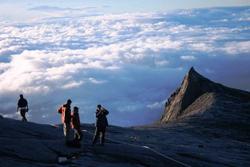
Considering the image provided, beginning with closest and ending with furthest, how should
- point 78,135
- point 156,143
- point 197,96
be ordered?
point 78,135
point 156,143
point 197,96

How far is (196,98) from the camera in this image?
49281mm

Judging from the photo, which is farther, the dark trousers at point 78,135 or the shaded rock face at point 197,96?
the shaded rock face at point 197,96

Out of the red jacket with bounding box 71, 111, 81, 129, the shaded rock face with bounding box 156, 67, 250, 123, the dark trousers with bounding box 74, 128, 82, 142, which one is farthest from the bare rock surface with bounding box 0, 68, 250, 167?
the red jacket with bounding box 71, 111, 81, 129

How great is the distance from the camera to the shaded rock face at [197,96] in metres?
46.4

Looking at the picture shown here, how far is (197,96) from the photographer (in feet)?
162

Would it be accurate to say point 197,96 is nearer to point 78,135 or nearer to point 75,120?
point 78,135

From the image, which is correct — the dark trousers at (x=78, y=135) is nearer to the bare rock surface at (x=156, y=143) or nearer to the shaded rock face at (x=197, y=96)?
the bare rock surface at (x=156, y=143)

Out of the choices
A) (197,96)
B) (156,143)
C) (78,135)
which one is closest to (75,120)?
(78,135)

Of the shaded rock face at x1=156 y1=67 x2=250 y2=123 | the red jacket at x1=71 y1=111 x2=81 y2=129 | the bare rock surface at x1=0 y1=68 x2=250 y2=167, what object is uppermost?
the shaded rock face at x1=156 y1=67 x2=250 y2=123

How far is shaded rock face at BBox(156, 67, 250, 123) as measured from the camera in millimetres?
46438

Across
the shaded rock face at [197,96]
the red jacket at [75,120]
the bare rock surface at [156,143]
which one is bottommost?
the bare rock surface at [156,143]

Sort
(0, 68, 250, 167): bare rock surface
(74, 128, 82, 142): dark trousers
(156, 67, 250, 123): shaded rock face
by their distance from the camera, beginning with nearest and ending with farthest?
(0, 68, 250, 167): bare rock surface → (74, 128, 82, 142): dark trousers → (156, 67, 250, 123): shaded rock face

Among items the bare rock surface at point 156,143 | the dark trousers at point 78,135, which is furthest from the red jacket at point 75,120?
Answer: the bare rock surface at point 156,143

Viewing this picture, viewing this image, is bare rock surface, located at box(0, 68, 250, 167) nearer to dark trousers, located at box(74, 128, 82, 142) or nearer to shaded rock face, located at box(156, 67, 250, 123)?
shaded rock face, located at box(156, 67, 250, 123)
